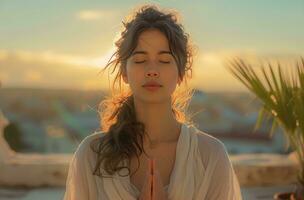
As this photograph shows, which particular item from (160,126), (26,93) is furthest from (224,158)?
(26,93)

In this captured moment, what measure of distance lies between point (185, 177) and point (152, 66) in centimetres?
29

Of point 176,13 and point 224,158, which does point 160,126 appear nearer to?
point 224,158

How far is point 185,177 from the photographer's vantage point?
154cm

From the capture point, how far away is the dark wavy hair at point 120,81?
62.9 inches

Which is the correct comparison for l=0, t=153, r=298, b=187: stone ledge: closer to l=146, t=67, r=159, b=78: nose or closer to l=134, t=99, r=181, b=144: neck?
l=134, t=99, r=181, b=144: neck

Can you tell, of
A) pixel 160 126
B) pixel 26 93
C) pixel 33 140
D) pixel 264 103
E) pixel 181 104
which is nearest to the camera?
pixel 160 126

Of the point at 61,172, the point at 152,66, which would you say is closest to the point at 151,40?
the point at 152,66

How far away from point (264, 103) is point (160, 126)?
2182 mm

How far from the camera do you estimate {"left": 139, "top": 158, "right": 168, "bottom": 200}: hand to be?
1.47 metres

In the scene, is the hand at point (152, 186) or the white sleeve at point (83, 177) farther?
the white sleeve at point (83, 177)

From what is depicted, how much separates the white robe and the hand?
0.04 metres

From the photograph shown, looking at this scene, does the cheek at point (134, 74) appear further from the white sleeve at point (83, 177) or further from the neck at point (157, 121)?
the white sleeve at point (83, 177)

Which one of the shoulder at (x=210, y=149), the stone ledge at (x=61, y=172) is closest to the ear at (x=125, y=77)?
the shoulder at (x=210, y=149)

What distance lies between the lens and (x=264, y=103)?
3.76 meters
